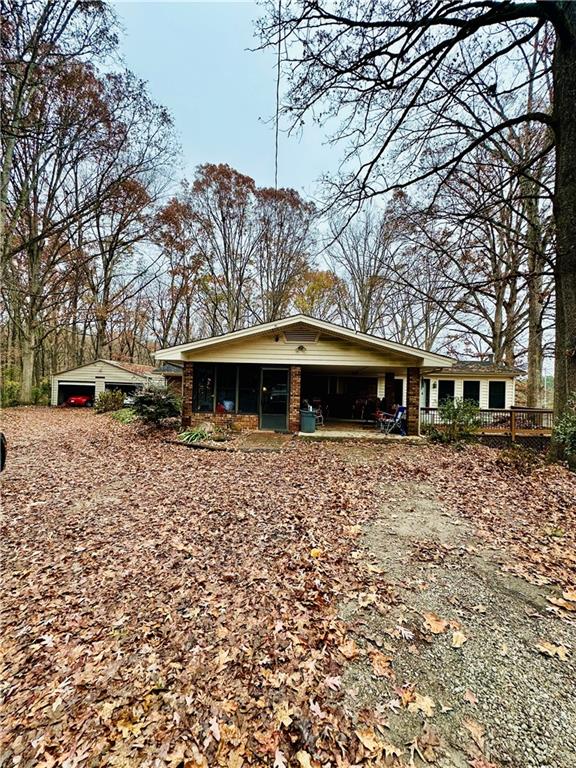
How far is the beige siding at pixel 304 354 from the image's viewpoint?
1080 cm

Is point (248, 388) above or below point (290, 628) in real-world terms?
above

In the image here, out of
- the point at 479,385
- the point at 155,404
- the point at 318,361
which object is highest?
the point at 318,361

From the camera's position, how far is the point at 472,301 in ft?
62.2

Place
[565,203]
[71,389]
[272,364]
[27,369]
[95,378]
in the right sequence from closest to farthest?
[565,203]
[272,364]
[27,369]
[95,378]
[71,389]

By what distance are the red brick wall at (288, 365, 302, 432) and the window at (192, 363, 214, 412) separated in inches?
106

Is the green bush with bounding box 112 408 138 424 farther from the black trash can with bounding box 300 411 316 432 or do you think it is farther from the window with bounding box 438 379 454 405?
the window with bounding box 438 379 454 405

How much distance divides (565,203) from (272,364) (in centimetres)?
790

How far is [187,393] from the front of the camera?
1147cm

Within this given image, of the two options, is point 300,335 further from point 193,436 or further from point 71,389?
point 71,389

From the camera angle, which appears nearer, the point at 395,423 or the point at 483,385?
the point at 395,423

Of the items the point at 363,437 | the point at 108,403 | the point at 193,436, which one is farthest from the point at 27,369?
the point at 363,437

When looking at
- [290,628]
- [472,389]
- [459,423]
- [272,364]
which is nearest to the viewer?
[290,628]

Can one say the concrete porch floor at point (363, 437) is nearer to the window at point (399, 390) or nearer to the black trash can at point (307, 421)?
the black trash can at point (307, 421)

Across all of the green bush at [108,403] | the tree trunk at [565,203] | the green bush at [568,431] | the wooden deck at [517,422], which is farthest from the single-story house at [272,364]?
the green bush at [108,403]
